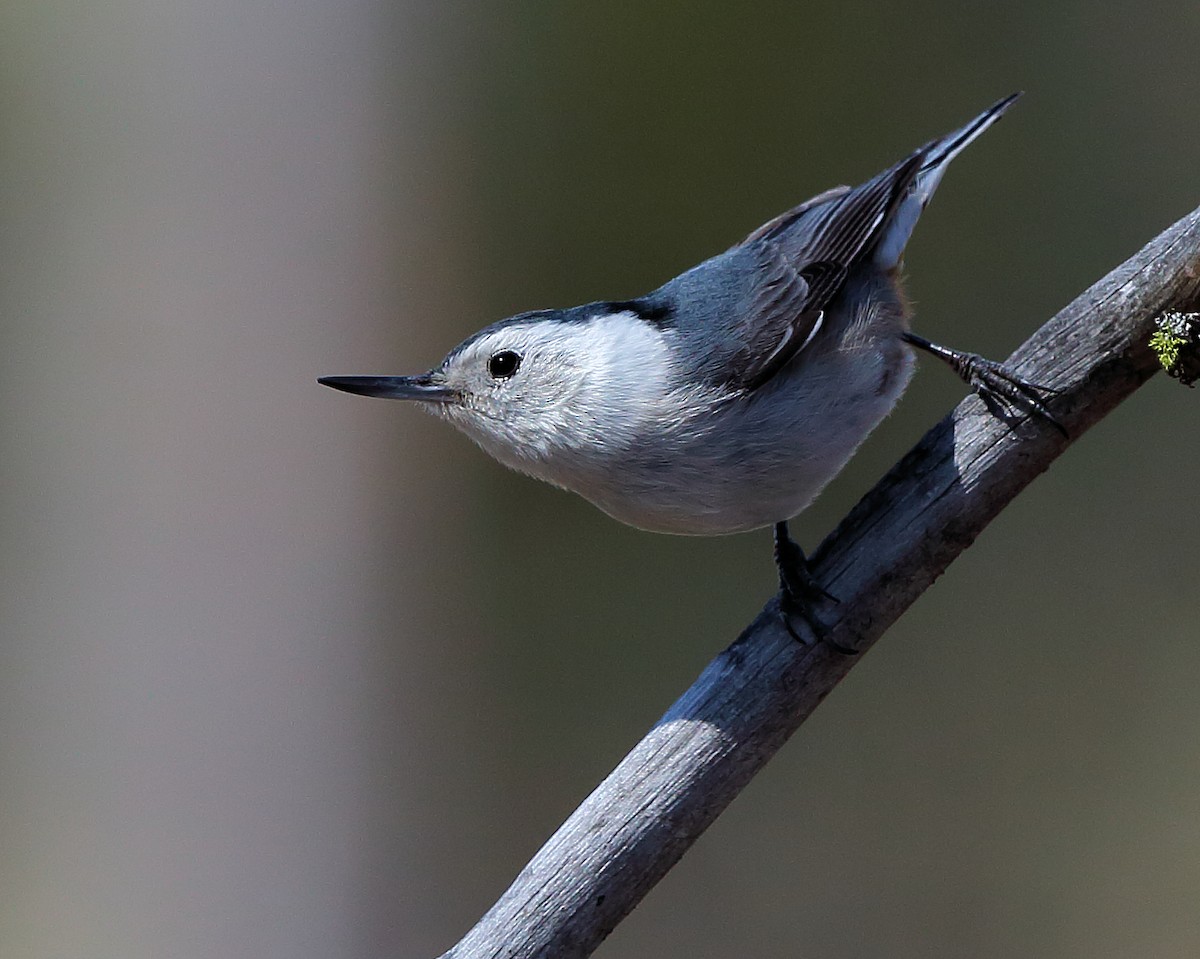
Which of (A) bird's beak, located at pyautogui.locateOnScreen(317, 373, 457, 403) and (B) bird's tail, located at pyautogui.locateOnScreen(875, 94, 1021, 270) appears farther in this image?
(B) bird's tail, located at pyautogui.locateOnScreen(875, 94, 1021, 270)

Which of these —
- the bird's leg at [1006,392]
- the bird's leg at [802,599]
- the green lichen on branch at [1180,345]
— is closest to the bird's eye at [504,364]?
the bird's leg at [802,599]

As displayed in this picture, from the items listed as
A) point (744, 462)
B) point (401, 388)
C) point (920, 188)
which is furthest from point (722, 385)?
point (920, 188)

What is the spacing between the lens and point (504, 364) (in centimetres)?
116

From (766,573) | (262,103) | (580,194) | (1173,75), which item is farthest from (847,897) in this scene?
(262,103)

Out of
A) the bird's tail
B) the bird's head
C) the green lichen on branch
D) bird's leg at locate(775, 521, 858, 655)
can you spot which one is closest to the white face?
the bird's head

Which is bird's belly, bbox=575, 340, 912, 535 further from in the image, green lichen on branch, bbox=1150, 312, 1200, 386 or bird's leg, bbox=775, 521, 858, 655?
green lichen on branch, bbox=1150, 312, 1200, 386

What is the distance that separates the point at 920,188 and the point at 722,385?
0.48 m

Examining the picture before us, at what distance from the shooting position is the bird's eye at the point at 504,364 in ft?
3.79

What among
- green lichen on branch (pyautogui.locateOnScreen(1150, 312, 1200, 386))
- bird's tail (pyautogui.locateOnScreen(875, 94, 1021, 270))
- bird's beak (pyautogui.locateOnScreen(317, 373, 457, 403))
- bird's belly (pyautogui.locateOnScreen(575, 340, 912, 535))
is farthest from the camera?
bird's tail (pyautogui.locateOnScreen(875, 94, 1021, 270))

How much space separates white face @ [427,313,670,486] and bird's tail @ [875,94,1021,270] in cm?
34

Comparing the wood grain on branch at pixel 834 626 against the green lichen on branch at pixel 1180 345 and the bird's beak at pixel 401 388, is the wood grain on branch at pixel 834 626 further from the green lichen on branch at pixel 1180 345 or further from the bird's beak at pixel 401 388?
the bird's beak at pixel 401 388

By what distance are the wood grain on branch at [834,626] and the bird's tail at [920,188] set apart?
0.33 metres

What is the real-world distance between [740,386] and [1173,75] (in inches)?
67.4

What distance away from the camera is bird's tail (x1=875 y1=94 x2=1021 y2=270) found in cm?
131
